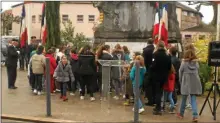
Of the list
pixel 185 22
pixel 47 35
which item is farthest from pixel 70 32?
pixel 185 22

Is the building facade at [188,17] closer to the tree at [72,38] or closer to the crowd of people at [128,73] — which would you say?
the tree at [72,38]

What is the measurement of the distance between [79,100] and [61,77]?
2.82 ft

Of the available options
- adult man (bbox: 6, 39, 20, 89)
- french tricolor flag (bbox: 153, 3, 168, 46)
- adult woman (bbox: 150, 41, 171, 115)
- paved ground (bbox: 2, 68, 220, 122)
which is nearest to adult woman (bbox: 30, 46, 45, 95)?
paved ground (bbox: 2, 68, 220, 122)

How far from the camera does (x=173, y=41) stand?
15805 mm

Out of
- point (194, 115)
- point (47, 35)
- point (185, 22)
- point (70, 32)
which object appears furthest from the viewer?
point (185, 22)

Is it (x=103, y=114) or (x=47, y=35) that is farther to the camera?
(x=47, y=35)

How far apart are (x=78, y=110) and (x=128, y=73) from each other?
1.90m

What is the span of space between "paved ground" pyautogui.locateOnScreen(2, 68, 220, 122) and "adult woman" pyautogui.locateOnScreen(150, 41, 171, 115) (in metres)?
0.48

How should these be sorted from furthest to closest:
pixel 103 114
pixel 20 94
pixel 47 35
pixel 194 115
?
1. pixel 47 35
2. pixel 20 94
3. pixel 103 114
4. pixel 194 115

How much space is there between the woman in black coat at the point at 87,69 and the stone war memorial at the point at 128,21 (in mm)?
3913

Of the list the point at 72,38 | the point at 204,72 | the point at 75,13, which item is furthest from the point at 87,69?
the point at 75,13

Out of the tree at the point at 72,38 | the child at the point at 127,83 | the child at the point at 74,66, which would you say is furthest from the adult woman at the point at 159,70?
the tree at the point at 72,38

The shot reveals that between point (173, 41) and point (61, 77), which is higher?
point (173, 41)

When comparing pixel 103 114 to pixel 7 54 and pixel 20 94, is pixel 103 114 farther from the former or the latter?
pixel 7 54
